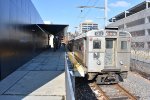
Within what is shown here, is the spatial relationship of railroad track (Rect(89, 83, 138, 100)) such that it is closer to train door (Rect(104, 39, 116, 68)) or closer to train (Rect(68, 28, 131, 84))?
train (Rect(68, 28, 131, 84))

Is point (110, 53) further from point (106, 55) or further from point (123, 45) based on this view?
point (123, 45)

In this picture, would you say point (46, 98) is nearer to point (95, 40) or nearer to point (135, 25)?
point (95, 40)

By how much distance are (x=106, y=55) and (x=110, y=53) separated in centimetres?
27

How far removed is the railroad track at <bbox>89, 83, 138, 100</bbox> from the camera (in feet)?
38.9

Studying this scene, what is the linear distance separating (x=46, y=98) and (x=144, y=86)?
6585mm

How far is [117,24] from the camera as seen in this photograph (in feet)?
334

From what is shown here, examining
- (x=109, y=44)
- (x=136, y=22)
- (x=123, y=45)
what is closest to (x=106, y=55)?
(x=109, y=44)

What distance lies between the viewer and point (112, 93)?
512 inches

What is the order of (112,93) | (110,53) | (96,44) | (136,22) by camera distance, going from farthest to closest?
1. (136,22)
2. (110,53)
3. (96,44)
4. (112,93)

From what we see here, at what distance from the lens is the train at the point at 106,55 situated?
1456 cm

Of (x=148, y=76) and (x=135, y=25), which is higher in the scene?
(x=135, y=25)

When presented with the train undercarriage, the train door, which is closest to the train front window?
the train door

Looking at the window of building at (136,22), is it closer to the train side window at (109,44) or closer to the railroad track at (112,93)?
the train side window at (109,44)

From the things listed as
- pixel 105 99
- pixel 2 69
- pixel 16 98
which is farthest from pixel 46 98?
pixel 2 69
